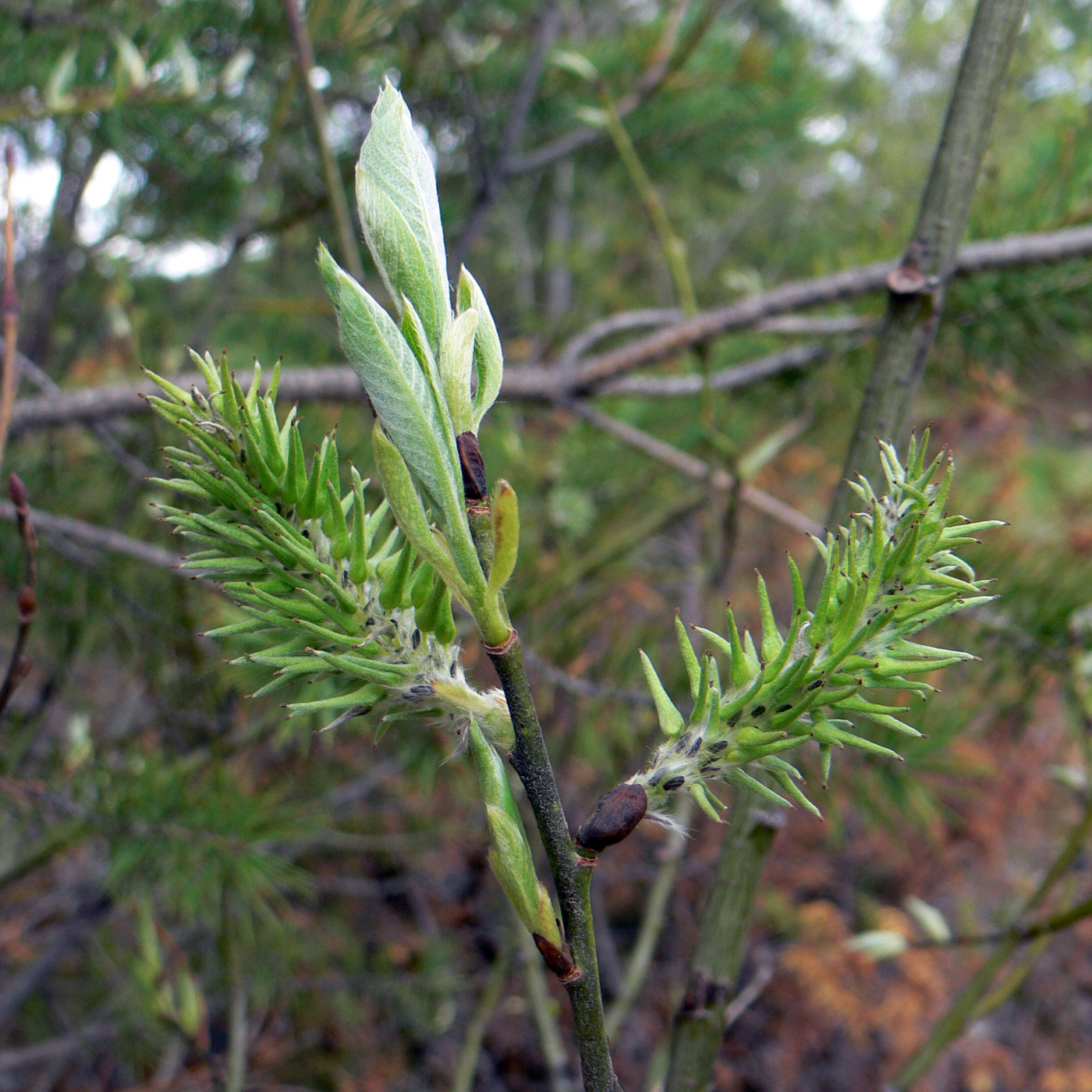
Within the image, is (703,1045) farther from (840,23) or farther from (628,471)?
(840,23)

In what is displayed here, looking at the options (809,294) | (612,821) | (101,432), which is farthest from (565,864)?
(101,432)

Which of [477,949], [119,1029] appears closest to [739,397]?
[119,1029]

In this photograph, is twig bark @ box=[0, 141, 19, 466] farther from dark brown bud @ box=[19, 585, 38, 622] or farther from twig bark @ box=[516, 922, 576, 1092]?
twig bark @ box=[516, 922, 576, 1092]

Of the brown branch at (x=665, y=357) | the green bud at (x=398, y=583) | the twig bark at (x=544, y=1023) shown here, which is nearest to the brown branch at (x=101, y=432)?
the brown branch at (x=665, y=357)

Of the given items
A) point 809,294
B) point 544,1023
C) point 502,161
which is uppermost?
point 502,161

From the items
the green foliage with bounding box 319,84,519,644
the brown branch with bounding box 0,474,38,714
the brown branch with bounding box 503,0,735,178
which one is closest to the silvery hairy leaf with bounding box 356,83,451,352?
the green foliage with bounding box 319,84,519,644

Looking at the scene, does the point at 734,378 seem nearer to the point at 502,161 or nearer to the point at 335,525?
the point at 502,161

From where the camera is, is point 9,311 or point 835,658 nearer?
point 835,658

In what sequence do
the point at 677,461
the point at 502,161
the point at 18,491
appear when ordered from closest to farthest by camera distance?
1. the point at 18,491
2. the point at 677,461
3. the point at 502,161
